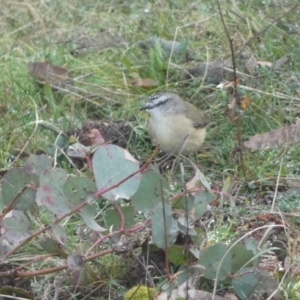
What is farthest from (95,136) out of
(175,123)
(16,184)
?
(16,184)

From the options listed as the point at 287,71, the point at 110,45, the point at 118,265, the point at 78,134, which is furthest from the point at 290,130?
the point at 110,45

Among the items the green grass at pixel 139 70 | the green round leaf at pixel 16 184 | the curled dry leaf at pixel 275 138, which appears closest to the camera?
the green round leaf at pixel 16 184

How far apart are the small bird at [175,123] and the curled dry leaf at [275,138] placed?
1.25ft

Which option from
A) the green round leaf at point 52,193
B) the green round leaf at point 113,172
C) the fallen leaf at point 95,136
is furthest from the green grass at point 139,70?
the green round leaf at point 52,193

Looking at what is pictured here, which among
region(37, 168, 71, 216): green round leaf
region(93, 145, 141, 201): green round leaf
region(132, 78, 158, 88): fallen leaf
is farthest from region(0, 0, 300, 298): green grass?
region(37, 168, 71, 216): green round leaf

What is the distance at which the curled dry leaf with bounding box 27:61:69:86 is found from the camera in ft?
20.9

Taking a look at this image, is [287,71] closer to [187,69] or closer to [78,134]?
[187,69]

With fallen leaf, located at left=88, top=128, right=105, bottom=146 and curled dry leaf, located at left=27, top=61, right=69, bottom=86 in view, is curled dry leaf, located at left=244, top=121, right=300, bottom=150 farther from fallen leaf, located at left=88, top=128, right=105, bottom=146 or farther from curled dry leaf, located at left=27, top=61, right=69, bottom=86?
curled dry leaf, located at left=27, top=61, right=69, bottom=86

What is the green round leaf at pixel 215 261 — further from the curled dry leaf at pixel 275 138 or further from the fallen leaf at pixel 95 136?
the fallen leaf at pixel 95 136

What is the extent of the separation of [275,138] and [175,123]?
724mm

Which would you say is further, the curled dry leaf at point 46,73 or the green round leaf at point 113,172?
the curled dry leaf at point 46,73

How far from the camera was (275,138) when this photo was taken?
5.22 m

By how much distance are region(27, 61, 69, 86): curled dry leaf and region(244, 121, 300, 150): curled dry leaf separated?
→ 6.09ft

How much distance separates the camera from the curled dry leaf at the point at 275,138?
17.0 feet
